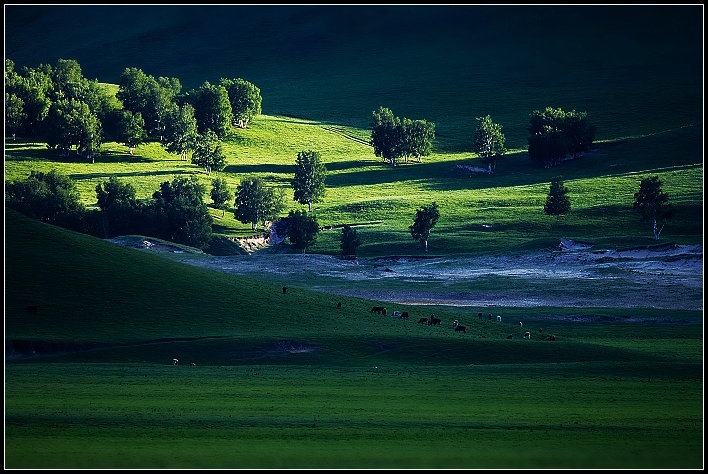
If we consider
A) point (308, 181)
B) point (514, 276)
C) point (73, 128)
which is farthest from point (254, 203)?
point (514, 276)

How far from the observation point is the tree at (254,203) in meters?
157

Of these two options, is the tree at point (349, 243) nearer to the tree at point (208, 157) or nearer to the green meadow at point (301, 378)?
the green meadow at point (301, 378)

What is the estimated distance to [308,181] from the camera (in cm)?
16862

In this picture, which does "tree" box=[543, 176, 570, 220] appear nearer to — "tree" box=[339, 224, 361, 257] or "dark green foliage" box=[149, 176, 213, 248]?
"tree" box=[339, 224, 361, 257]

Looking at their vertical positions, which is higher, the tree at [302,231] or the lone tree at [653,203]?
the lone tree at [653,203]

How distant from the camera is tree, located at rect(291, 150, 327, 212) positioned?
168500 millimetres

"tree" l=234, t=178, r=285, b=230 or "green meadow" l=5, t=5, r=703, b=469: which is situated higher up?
"tree" l=234, t=178, r=285, b=230

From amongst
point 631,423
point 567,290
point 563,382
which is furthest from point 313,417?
point 567,290

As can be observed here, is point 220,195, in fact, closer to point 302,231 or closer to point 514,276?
point 302,231

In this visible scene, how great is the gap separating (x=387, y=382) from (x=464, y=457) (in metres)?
18.6

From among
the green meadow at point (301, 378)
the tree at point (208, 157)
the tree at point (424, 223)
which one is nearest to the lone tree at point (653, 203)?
the tree at point (424, 223)

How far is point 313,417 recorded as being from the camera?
4038 cm

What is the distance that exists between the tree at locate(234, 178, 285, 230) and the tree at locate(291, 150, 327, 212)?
954 cm

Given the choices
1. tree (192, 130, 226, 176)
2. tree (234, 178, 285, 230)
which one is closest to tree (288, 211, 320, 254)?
tree (234, 178, 285, 230)
